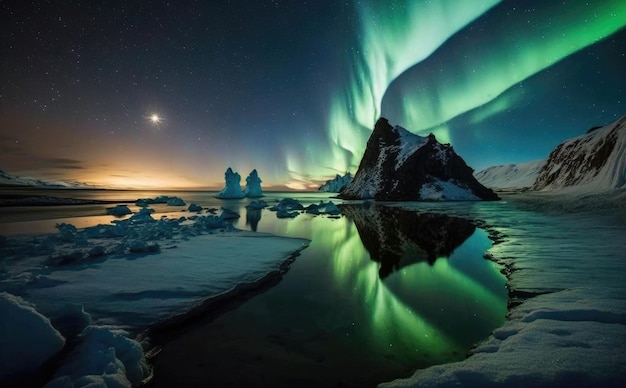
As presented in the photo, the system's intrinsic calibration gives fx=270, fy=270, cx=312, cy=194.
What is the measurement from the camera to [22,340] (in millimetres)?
3641

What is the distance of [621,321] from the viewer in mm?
4297

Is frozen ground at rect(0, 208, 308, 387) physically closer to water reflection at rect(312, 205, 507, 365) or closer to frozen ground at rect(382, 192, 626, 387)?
water reflection at rect(312, 205, 507, 365)

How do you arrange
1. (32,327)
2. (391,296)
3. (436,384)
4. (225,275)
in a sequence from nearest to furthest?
(436,384)
(32,327)
(391,296)
(225,275)

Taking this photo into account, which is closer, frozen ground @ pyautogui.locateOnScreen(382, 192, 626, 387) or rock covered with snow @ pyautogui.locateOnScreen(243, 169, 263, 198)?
frozen ground @ pyautogui.locateOnScreen(382, 192, 626, 387)

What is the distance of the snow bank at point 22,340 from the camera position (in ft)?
11.2

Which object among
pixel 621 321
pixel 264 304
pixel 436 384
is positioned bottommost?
pixel 264 304

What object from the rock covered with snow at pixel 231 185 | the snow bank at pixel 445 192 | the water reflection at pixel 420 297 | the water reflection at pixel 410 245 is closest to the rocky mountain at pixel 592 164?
the snow bank at pixel 445 192

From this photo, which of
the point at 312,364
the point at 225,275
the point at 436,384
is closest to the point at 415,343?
the point at 436,384

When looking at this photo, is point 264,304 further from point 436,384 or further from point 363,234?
point 363,234

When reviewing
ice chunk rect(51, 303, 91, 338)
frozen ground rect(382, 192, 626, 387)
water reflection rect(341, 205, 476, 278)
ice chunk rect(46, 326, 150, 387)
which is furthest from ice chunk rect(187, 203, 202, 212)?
frozen ground rect(382, 192, 626, 387)

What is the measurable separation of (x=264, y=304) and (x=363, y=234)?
12.2m

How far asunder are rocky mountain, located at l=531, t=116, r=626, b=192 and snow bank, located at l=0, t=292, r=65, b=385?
5945cm

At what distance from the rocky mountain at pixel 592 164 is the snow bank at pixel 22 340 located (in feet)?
195

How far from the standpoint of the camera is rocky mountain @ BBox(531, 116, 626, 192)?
4550 cm
